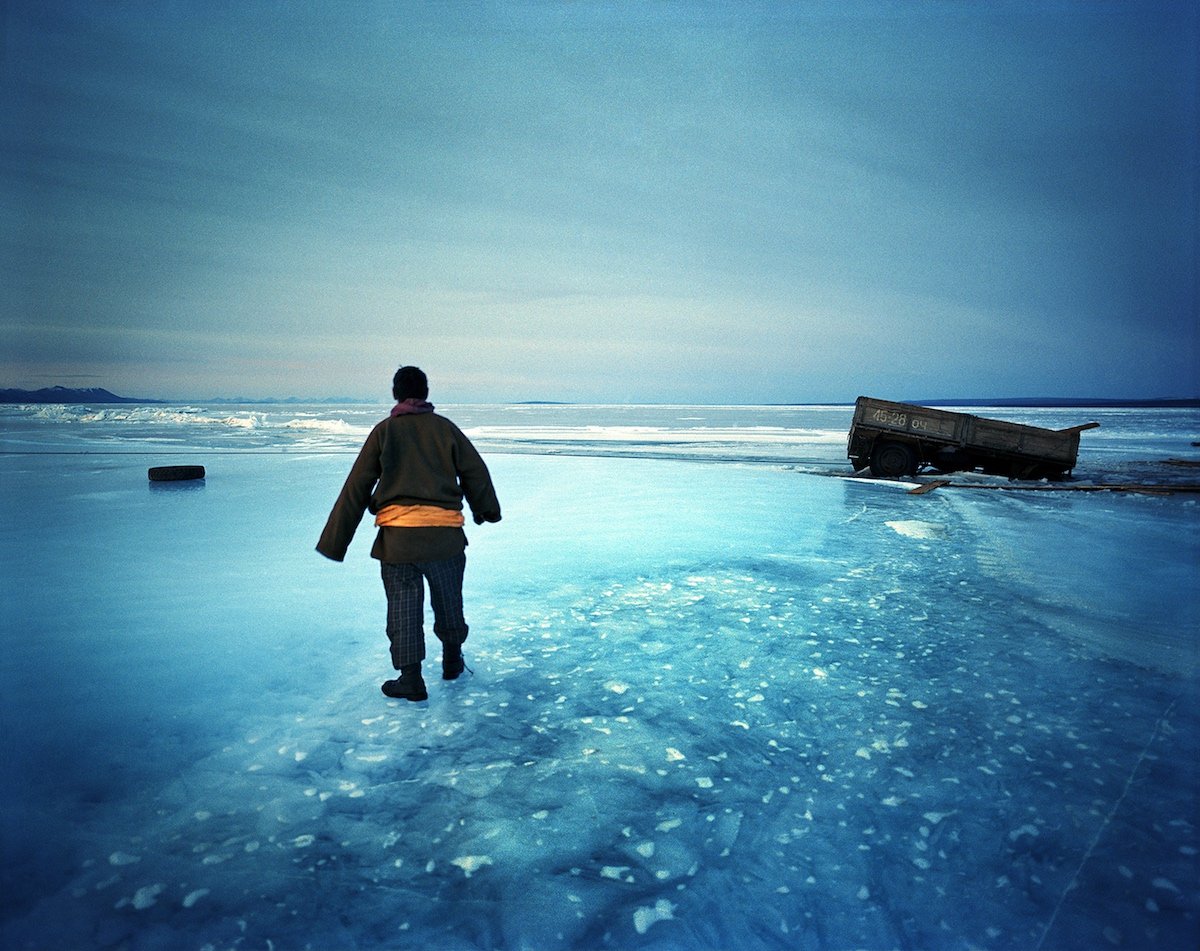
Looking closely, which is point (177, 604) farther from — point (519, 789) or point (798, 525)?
point (798, 525)

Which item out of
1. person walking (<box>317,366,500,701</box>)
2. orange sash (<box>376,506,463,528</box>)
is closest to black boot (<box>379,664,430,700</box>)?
person walking (<box>317,366,500,701</box>)

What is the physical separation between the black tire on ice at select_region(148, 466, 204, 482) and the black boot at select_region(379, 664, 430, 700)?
13.4 metres

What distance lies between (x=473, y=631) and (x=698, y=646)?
A: 1855 mm

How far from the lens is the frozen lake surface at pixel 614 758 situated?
2514 millimetres

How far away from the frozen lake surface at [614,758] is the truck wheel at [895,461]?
969cm

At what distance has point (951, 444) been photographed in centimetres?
1727

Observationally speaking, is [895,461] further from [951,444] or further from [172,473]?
[172,473]

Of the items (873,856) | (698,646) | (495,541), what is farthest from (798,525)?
(873,856)

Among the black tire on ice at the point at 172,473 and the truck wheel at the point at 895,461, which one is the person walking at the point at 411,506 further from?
the truck wheel at the point at 895,461

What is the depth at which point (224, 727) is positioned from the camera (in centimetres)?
386

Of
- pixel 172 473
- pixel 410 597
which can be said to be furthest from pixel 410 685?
pixel 172 473

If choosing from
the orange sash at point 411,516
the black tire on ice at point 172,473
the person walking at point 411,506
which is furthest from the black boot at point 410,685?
the black tire on ice at point 172,473

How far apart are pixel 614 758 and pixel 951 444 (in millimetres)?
16625

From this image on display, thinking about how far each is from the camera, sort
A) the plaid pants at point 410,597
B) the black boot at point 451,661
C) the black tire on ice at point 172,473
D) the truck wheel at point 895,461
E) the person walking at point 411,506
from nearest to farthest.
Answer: the person walking at point 411,506 → the plaid pants at point 410,597 → the black boot at point 451,661 → the black tire on ice at point 172,473 → the truck wheel at point 895,461
